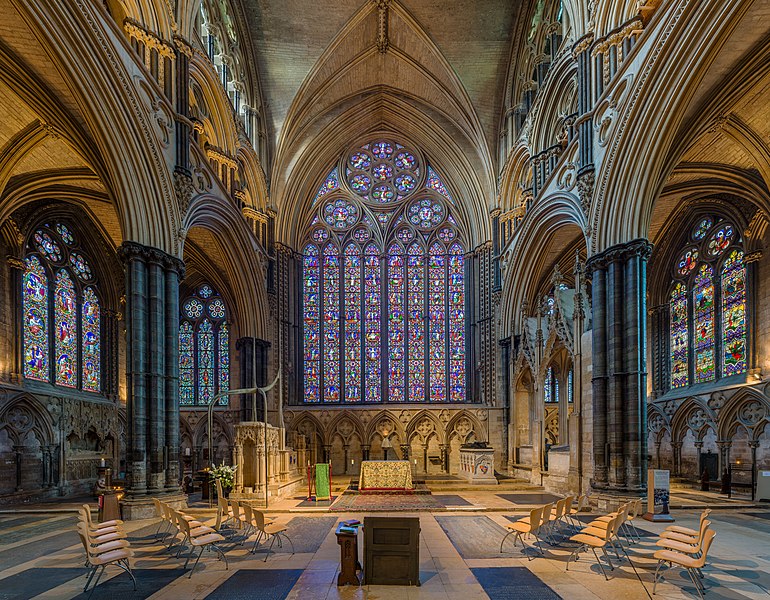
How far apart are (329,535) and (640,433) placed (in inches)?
292

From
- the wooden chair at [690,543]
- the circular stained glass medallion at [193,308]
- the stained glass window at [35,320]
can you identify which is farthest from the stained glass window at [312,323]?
the wooden chair at [690,543]

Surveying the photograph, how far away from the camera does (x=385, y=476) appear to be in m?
18.4

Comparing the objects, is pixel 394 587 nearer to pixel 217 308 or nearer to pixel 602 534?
pixel 602 534

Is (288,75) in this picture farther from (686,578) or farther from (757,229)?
(686,578)

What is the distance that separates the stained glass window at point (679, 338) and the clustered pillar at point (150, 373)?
17644mm

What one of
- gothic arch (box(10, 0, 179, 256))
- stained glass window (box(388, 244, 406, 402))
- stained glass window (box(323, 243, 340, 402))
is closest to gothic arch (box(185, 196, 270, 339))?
gothic arch (box(10, 0, 179, 256))

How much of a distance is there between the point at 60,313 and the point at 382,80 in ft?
54.7

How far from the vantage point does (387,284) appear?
29.5 metres

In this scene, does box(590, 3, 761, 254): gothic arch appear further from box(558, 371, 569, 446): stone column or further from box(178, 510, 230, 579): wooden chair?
box(178, 510, 230, 579): wooden chair

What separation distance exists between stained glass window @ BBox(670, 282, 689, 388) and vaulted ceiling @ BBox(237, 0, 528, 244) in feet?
28.5

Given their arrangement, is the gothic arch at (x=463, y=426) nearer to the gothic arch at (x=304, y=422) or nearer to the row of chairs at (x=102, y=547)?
the gothic arch at (x=304, y=422)

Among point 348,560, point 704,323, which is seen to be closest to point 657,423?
point 704,323

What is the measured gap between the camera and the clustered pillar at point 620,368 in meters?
14.0

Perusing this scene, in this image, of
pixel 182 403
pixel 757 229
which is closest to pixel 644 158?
pixel 757 229
